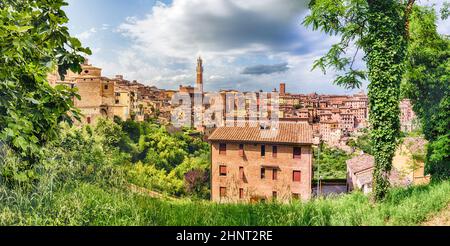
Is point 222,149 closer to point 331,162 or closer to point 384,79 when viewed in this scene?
point 331,162

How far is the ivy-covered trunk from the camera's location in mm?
4320

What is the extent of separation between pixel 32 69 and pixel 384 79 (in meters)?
4.15

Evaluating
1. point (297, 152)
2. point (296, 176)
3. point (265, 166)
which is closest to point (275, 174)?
point (265, 166)

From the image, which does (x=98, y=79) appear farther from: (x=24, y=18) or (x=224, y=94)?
(x=24, y=18)

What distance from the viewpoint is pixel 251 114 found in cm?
923

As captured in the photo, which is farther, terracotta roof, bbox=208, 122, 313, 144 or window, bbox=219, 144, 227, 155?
window, bbox=219, 144, 227, 155

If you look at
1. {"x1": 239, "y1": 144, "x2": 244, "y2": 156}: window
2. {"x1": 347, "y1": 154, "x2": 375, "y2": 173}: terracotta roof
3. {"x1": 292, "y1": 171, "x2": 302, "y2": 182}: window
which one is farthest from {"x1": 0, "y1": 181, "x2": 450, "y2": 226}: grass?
{"x1": 239, "y1": 144, "x2": 244, "y2": 156}: window

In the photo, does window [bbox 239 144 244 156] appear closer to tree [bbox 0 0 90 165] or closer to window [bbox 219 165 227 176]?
window [bbox 219 165 227 176]

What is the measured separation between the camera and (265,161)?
7.90 meters

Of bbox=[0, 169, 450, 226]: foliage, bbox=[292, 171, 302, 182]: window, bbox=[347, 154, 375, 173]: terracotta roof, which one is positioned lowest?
bbox=[292, 171, 302, 182]: window

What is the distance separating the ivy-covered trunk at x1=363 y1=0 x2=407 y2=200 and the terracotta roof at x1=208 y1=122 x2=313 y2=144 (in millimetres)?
3260

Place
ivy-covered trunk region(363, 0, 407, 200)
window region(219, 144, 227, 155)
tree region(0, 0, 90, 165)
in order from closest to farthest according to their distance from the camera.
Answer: tree region(0, 0, 90, 165)
ivy-covered trunk region(363, 0, 407, 200)
window region(219, 144, 227, 155)

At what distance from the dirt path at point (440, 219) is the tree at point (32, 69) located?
3836 millimetres

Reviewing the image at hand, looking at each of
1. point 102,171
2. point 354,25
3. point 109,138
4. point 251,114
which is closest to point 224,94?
point 251,114
